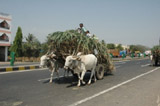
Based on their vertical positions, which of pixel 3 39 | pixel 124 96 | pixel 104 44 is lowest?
pixel 124 96

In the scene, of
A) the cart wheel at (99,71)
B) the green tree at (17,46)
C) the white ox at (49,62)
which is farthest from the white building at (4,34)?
the cart wheel at (99,71)

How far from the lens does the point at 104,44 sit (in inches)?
358

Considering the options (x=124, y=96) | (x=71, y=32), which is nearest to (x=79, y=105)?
(x=124, y=96)

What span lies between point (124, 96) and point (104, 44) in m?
4.21

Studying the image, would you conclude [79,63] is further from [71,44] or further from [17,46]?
[17,46]

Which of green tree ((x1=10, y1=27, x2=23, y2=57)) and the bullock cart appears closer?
the bullock cart

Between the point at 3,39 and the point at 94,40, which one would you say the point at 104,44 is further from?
the point at 3,39

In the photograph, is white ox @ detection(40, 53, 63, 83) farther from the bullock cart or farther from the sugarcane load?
the bullock cart

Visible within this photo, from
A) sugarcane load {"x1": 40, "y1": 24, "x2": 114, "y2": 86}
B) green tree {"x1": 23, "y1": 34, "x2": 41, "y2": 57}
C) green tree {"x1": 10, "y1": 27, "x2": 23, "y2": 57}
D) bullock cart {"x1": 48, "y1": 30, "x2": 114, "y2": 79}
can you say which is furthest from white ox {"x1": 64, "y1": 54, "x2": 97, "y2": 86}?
green tree {"x1": 10, "y1": 27, "x2": 23, "y2": 57}

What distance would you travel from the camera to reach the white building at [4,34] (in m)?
29.1

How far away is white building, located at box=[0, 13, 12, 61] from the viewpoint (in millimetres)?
29062

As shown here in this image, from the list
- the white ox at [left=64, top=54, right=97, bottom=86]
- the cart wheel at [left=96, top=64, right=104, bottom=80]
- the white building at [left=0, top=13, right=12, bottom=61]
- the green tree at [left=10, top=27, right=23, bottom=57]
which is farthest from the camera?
the green tree at [left=10, top=27, right=23, bottom=57]

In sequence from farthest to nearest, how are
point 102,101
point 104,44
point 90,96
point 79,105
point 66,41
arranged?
1. point 104,44
2. point 66,41
3. point 90,96
4. point 102,101
5. point 79,105

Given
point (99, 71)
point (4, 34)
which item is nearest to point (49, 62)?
point (99, 71)
